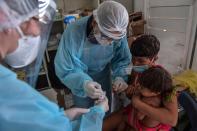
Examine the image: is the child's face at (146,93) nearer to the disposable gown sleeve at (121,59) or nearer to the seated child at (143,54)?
the seated child at (143,54)

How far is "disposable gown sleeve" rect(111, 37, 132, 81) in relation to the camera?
1.46m

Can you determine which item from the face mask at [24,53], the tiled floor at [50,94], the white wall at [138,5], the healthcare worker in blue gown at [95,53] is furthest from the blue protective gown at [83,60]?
the white wall at [138,5]

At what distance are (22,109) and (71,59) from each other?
728 mm

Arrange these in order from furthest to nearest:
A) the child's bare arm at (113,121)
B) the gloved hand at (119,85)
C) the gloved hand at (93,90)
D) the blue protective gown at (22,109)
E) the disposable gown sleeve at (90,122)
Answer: the child's bare arm at (113,121)
the gloved hand at (119,85)
the gloved hand at (93,90)
the disposable gown sleeve at (90,122)
the blue protective gown at (22,109)

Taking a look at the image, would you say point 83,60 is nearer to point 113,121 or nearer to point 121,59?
point 121,59

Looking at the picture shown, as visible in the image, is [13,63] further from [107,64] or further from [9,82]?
[107,64]

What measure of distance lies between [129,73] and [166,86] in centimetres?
33

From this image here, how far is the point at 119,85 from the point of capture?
134 cm

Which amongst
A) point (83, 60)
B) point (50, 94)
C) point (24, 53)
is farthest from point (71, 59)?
point (50, 94)

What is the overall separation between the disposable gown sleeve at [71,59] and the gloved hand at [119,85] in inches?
7.2

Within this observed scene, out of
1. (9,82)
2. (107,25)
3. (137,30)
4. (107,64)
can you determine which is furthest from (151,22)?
(9,82)

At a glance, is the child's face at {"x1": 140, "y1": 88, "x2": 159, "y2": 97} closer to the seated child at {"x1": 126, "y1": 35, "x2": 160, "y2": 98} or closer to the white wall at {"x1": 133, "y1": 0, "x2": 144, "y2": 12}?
the seated child at {"x1": 126, "y1": 35, "x2": 160, "y2": 98}

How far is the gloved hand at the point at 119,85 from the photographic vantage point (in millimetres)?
1331

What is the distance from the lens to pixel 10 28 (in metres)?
0.60
